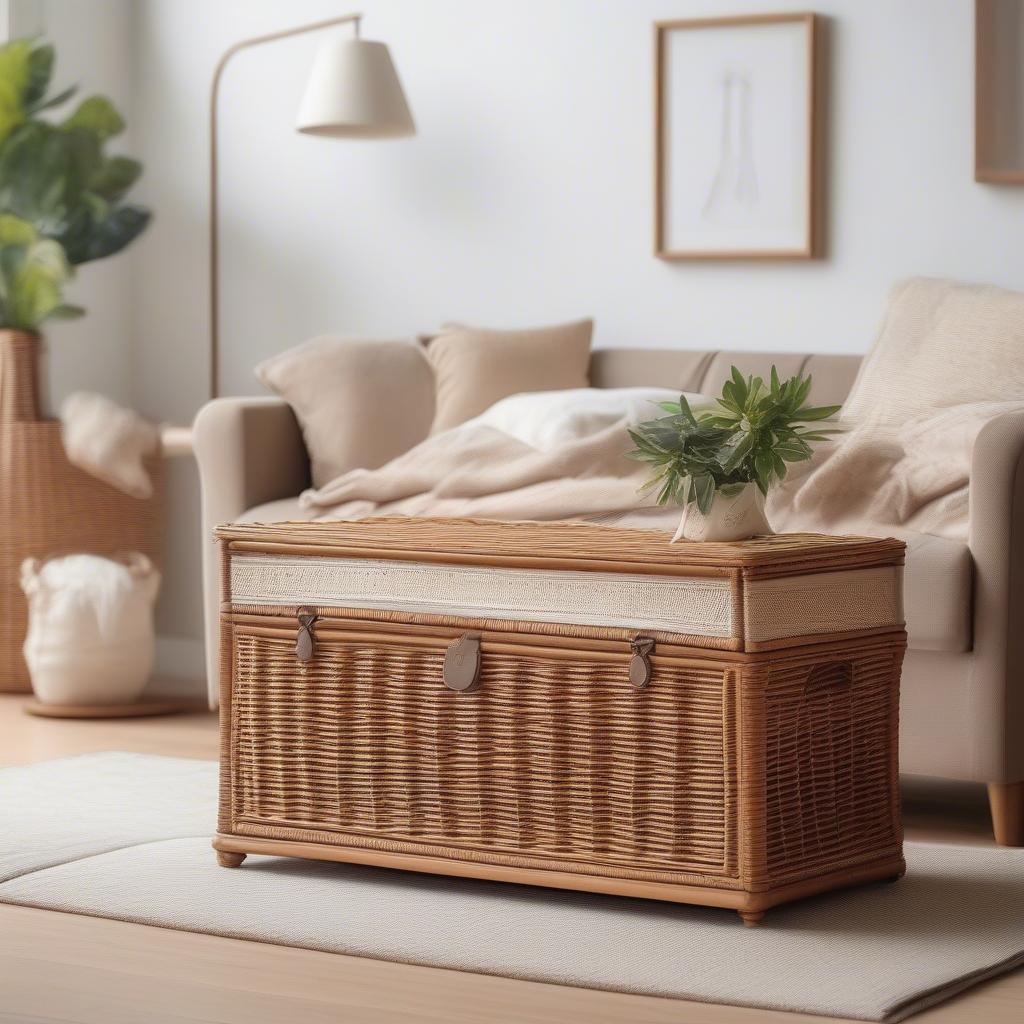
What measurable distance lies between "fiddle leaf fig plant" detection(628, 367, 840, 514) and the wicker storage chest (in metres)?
0.09

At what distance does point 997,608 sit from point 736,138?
1.80m

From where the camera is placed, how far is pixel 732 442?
2555 millimetres

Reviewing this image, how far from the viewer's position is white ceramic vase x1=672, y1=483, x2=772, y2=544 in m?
2.55

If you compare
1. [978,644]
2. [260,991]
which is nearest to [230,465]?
[978,644]

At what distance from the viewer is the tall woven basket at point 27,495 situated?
4.81 metres

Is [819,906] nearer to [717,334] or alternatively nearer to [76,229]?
[717,334]

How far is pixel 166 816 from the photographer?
325 cm

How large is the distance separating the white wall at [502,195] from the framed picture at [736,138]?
0.05 meters

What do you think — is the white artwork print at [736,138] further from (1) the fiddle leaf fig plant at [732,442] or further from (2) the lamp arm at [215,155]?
(1) the fiddle leaf fig plant at [732,442]

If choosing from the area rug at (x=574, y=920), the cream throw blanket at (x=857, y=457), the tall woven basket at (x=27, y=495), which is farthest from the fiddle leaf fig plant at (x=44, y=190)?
the area rug at (x=574, y=920)

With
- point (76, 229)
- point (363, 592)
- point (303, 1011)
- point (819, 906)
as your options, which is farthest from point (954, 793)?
point (76, 229)

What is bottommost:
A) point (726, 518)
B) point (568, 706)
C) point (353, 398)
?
point (568, 706)

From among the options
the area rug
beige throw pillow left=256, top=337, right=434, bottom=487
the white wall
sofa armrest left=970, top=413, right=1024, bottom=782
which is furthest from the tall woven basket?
sofa armrest left=970, top=413, right=1024, bottom=782

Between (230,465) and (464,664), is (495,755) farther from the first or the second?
(230,465)
